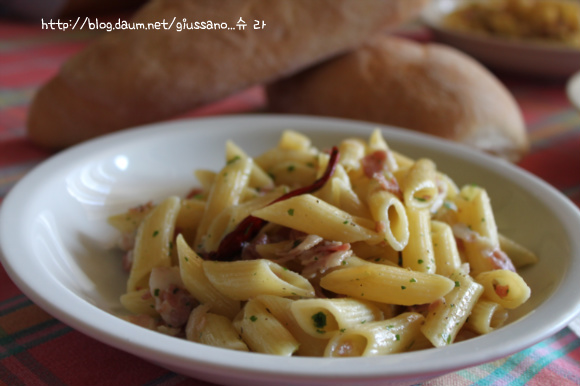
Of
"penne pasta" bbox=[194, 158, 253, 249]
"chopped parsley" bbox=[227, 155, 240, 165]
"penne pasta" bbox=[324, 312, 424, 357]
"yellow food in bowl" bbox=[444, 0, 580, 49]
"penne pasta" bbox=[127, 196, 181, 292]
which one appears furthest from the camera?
"yellow food in bowl" bbox=[444, 0, 580, 49]

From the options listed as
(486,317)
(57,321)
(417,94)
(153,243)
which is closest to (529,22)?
(417,94)

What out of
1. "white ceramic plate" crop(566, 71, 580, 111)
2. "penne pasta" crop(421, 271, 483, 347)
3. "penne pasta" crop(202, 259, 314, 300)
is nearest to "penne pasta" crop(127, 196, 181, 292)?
"penne pasta" crop(202, 259, 314, 300)

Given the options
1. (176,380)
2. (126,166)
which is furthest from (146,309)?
(126,166)

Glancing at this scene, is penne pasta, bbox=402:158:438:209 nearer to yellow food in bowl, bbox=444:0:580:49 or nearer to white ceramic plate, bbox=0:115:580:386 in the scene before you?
white ceramic plate, bbox=0:115:580:386

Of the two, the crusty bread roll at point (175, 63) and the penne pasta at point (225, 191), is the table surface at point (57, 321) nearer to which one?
the crusty bread roll at point (175, 63)

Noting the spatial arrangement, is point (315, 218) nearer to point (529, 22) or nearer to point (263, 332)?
point (263, 332)

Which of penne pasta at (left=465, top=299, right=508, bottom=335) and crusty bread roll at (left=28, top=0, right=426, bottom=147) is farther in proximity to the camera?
crusty bread roll at (left=28, top=0, right=426, bottom=147)
